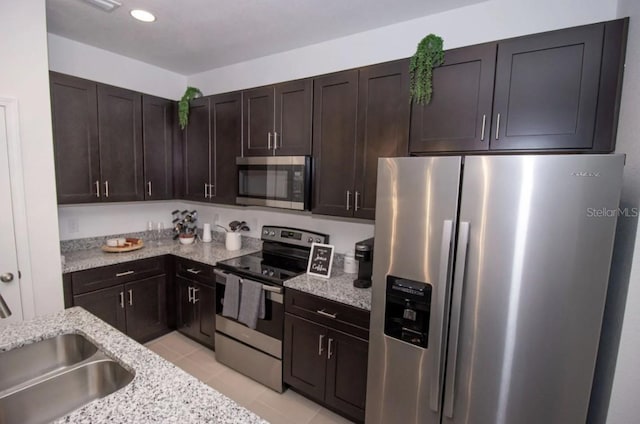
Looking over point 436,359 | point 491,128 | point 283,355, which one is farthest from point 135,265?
point 491,128

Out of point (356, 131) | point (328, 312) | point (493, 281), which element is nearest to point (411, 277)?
point (493, 281)

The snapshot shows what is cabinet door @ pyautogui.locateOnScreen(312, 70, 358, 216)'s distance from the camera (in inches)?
84.4

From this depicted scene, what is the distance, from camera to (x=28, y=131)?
1997mm

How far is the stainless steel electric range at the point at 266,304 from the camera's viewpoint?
7.56ft

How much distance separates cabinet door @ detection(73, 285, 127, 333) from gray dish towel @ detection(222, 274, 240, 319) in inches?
38.8

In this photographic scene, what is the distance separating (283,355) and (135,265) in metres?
1.58

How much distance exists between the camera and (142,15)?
2.20 meters

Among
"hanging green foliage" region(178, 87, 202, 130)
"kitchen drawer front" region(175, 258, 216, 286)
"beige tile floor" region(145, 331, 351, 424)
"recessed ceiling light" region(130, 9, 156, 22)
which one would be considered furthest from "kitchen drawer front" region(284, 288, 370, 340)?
"recessed ceiling light" region(130, 9, 156, 22)

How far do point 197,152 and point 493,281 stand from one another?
278 cm

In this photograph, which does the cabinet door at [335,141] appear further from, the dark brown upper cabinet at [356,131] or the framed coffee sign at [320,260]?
the framed coffee sign at [320,260]

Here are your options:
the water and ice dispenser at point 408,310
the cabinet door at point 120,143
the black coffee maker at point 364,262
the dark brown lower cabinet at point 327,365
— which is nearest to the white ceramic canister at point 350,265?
the black coffee maker at point 364,262

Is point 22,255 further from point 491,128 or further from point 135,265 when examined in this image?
point 491,128

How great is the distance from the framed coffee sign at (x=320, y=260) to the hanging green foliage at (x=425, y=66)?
1.23 m

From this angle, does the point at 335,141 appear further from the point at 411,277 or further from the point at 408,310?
the point at 408,310
